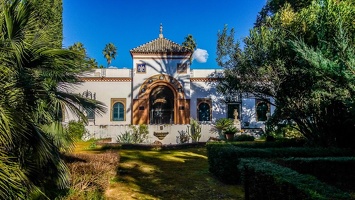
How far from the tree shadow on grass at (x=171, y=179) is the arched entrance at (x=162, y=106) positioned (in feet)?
37.4

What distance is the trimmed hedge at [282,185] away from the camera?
12.1ft

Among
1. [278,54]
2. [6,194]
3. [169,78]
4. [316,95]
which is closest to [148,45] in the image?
[169,78]

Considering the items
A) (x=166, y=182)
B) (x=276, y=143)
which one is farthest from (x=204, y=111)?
(x=166, y=182)

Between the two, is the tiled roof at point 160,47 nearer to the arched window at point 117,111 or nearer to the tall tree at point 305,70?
the arched window at point 117,111

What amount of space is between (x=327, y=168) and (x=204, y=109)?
18.4m

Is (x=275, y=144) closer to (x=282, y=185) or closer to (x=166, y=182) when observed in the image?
(x=166, y=182)

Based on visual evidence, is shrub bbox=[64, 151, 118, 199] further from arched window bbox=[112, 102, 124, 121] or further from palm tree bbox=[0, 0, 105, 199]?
arched window bbox=[112, 102, 124, 121]

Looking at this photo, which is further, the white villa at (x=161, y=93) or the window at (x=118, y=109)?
the window at (x=118, y=109)

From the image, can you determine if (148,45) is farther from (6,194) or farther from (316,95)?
(6,194)

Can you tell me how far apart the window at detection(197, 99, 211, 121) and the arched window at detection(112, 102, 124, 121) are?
705 cm

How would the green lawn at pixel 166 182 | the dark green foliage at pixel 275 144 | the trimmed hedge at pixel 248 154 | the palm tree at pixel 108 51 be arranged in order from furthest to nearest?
the palm tree at pixel 108 51 → the dark green foliage at pixel 275 144 → the trimmed hedge at pixel 248 154 → the green lawn at pixel 166 182

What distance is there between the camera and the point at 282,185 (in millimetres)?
4391

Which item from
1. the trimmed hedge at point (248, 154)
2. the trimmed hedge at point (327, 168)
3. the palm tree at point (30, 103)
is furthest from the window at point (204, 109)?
the palm tree at point (30, 103)

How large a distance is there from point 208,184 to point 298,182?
4.93 meters
